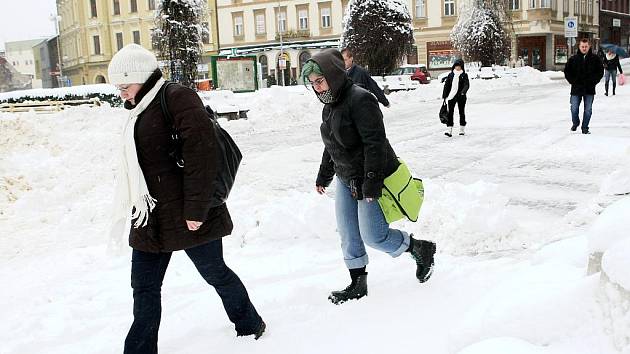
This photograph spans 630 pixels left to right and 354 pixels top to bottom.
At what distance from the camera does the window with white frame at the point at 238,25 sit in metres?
57.4

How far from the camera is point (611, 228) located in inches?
106

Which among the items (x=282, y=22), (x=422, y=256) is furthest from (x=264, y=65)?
(x=422, y=256)

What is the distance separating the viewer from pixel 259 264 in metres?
5.33

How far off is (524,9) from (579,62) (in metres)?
39.2

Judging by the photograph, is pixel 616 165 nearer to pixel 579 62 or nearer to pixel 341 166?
pixel 579 62

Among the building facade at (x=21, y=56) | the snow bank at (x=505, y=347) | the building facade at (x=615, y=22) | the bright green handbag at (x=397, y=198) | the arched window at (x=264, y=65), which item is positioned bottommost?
the snow bank at (x=505, y=347)

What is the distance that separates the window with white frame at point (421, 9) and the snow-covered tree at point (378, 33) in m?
22.0

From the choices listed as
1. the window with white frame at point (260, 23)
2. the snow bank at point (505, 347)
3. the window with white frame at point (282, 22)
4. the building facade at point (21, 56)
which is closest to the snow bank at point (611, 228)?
the snow bank at point (505, 347)

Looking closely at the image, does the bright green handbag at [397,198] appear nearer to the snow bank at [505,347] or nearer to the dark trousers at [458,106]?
the snow bank at [505,347]

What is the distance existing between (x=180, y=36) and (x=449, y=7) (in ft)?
110

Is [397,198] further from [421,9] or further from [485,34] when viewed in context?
[421,9]

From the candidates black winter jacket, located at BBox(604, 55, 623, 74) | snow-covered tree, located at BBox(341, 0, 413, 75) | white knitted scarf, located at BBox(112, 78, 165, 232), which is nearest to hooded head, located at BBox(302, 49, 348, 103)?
white knitted scarf, located at BBox(112, 78, 165, 232)

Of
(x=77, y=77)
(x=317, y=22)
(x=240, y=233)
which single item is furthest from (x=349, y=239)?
(x=77, y=77)

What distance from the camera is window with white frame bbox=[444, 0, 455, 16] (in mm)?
49500
